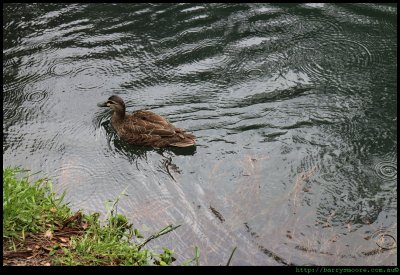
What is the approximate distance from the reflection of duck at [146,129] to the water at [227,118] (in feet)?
0.52

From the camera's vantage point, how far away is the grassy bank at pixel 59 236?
486 cm

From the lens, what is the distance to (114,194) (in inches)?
255

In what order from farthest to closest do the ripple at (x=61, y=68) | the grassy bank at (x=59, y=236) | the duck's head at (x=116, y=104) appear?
the ripple at (x=61, y=68) → the duck's head at (x=116, y=104) → the grassy bank at (x=59, y=236)

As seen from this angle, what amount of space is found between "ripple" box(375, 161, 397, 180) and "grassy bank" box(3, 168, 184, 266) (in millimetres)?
3039

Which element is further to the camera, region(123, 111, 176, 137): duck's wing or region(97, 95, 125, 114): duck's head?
region(97, 95, 125, 114): duck's head

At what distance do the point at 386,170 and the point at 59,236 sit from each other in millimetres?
4355

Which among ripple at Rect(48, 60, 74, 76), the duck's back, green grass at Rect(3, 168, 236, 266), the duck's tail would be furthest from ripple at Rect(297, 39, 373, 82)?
green grass at Rect(3, 168, 236, 266)

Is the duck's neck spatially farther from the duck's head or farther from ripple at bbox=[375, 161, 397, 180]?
ripple at bbox=[375, 161, 397, 180]

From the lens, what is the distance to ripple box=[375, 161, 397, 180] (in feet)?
22.0

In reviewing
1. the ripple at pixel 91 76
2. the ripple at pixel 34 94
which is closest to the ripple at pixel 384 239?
the ripple at pixel 91 76

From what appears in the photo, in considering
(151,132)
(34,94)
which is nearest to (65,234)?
(151,132)

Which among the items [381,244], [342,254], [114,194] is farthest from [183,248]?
[381,244]

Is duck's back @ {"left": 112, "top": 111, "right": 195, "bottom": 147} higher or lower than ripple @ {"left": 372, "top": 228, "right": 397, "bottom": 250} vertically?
higher

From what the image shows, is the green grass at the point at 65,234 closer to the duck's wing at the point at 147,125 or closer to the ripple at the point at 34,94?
the duck's wing at the point at 147,125
